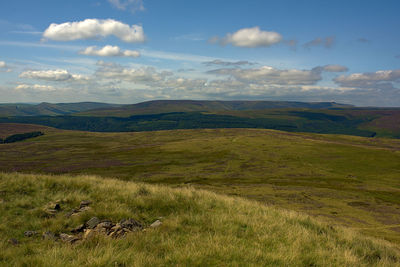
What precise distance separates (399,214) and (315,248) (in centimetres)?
5304

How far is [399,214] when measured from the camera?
1857 inches

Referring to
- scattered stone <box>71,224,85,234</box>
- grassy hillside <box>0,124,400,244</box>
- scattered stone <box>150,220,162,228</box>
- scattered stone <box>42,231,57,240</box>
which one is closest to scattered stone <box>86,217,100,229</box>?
scattered stone <box>71,224,85,234</box>

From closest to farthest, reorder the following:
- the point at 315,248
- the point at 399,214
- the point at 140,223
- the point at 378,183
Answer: the point at 315,248 → the point at 140,223 → the point at 399,214 → the point at 378,183

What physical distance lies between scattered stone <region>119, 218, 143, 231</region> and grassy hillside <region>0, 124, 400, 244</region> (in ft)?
101

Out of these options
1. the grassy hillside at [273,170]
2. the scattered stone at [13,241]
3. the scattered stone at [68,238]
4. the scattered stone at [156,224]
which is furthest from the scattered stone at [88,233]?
the grassy hillside at [273,170]

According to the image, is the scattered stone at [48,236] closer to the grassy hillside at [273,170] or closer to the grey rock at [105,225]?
the grey rock at [105,225]

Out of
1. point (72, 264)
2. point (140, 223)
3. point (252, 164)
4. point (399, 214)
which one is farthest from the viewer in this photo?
point (252, 164)

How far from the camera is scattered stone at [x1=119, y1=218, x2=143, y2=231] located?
31.7ft

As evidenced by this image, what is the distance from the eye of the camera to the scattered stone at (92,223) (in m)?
9.60

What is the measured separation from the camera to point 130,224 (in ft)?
32.4

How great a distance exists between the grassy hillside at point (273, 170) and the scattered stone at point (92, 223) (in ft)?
105

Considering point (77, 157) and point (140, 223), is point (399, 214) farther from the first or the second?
point (77, 157)

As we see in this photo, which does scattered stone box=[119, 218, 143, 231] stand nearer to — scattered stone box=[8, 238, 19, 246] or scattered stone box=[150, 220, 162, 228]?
scattered stone box=[150, 220, 162, 228]

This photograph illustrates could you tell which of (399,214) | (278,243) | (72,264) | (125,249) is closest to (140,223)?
(125,249)
